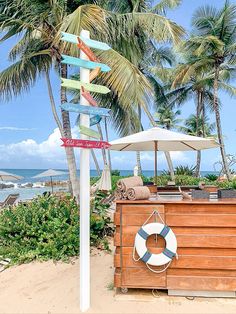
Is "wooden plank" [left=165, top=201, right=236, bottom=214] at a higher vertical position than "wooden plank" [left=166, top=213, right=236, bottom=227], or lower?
higher

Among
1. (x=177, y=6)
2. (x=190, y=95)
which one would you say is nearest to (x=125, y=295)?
(x=177, y=6)

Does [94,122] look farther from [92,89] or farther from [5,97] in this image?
[5,97]

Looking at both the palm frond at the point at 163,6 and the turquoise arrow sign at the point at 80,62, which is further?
the palm frond at the point at 163,6

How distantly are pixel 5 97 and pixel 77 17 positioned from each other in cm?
451

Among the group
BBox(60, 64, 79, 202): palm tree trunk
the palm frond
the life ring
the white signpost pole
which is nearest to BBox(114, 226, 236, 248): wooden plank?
the life ring

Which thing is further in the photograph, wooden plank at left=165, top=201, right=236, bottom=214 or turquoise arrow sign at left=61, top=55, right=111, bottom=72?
wooden plank at left=165, top=201, right=236, bottom=214

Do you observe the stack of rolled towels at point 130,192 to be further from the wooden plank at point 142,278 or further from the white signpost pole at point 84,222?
the wooden plank at point 142,278

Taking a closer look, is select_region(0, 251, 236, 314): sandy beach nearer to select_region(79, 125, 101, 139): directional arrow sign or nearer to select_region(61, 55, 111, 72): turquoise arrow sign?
select_region(79, 125, 101, 139): directional arrow sign

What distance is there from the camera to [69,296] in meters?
3.49

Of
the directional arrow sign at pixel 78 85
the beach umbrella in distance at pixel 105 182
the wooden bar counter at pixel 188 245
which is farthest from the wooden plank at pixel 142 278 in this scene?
the beach umbrella in distance at pixel 105 182

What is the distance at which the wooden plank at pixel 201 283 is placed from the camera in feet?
10.7

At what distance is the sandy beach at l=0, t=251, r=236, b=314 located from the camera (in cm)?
316

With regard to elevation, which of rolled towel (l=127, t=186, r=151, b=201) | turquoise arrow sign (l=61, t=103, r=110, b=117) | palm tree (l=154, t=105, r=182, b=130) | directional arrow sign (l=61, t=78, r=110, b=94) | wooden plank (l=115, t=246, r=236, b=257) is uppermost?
palm tree (l=154, t=105, r=182, b=130)

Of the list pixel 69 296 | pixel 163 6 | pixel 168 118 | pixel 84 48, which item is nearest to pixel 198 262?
pixel 69 296
